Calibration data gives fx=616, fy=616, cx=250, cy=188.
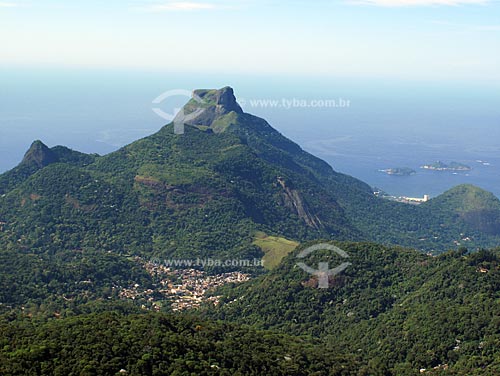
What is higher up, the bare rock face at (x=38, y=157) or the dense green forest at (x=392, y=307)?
the bare rock face at (x=38, y=157)

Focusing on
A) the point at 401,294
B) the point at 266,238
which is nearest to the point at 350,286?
the point at 401,294

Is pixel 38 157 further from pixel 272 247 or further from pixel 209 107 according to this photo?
pixel 272 247

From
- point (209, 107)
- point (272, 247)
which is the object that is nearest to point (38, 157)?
point (209, 107)

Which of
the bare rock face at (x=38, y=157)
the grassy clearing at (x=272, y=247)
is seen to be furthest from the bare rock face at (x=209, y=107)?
the grassy clearing at (x=272, y=247)

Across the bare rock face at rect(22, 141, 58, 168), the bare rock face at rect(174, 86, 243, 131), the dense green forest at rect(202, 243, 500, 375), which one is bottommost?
the dense green forest at rect(202, 243, 500, 375)

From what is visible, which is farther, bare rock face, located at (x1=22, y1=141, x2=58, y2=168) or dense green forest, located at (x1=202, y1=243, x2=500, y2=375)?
bare rock face, located at (x1=22, y1=141, x2=58, y2=168)

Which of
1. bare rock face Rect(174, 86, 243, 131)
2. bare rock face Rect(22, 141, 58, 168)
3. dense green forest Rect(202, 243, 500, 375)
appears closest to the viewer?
dense green forest Rect(202, 243, 500, 375)

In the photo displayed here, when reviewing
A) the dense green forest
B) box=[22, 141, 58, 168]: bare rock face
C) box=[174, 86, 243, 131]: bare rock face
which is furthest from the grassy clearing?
box=[174, 86, 243, 131]: bare rock face

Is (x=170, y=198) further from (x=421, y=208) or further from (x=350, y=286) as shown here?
(x=421, y=208)

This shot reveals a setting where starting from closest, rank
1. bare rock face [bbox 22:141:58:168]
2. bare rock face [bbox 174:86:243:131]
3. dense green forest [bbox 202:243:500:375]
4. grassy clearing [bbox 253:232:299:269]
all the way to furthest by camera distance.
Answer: dense green forest [bbox 202:243:500:375] → grassy clearing [bbox 253:232:299:269] → bare rock face [bbox 22:141:58:168] → bare rock face [bbox 174:86:243:131]

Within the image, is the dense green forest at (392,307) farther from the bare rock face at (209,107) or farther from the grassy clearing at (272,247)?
the bare rock face at (209,107)

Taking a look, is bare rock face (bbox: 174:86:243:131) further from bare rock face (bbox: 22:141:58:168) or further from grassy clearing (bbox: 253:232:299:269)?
grassy clearing (bbox: 253:232:299:269)
